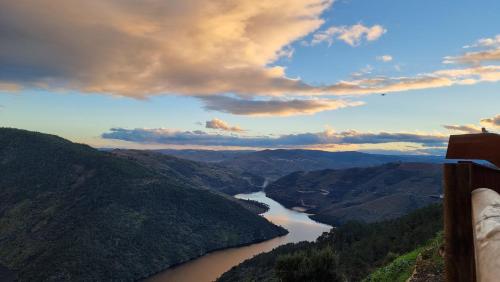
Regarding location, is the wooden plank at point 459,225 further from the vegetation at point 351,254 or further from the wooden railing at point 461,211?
the vegetation at point 351,254

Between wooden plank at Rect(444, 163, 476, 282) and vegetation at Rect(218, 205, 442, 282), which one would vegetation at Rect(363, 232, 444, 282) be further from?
wooden plank at Rect(444, 163, 476, 282)

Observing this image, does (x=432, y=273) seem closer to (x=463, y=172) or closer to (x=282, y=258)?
(x=463, y=172)

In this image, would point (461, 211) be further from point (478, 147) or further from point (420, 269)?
point (420, 269)

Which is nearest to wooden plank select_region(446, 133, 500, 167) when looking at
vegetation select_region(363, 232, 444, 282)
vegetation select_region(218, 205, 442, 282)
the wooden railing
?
the wooden railing

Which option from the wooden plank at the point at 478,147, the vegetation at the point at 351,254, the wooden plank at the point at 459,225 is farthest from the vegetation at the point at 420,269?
the wooden plank at the point at 459,225

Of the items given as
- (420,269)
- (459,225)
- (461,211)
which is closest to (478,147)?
(461,211)

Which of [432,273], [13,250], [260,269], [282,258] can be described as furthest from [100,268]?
[432,273]
